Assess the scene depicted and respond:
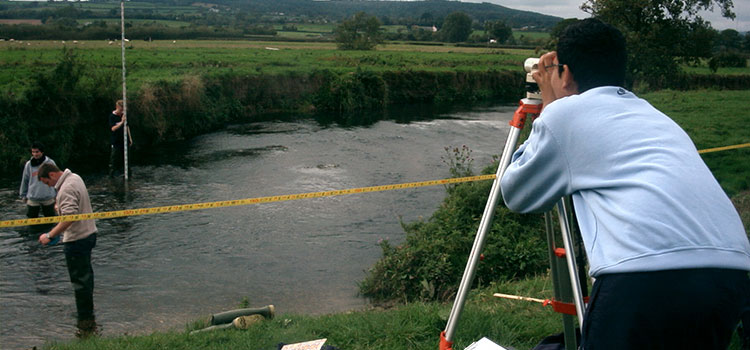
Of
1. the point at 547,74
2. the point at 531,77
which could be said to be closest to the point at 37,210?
the point at 531,77

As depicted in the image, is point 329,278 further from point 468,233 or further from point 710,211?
point 710,211

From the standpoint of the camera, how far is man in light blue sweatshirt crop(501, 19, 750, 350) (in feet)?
6.08

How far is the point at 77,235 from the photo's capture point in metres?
7.80

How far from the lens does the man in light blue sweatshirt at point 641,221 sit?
1.85m

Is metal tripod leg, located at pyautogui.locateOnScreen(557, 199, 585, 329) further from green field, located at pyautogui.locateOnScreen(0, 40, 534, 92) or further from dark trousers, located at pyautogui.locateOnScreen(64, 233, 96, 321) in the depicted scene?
green field, located at pyautogui.locateOnScreen(0, 40, 534, 92)

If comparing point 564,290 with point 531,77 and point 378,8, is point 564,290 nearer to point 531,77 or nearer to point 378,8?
point 531,77

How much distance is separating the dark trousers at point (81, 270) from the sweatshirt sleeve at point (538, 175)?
22.0 feet

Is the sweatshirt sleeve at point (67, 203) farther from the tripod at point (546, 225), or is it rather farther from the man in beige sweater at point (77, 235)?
the tripod at point (546, 225)

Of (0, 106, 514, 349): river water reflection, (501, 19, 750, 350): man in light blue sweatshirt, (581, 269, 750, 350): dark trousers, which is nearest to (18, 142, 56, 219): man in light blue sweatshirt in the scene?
(0, 106, 514, 349): river water reflection

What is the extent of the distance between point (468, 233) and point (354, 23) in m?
58.2

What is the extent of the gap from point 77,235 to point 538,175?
22.4 feet

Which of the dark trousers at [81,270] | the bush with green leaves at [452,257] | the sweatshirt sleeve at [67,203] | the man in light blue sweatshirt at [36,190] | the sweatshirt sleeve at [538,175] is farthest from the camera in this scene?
the man in light blue sweatshirt at [36,190]

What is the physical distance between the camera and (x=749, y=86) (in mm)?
30234

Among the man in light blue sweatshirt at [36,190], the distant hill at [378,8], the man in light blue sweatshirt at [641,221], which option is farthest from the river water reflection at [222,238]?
the distant hill at [378,8]
